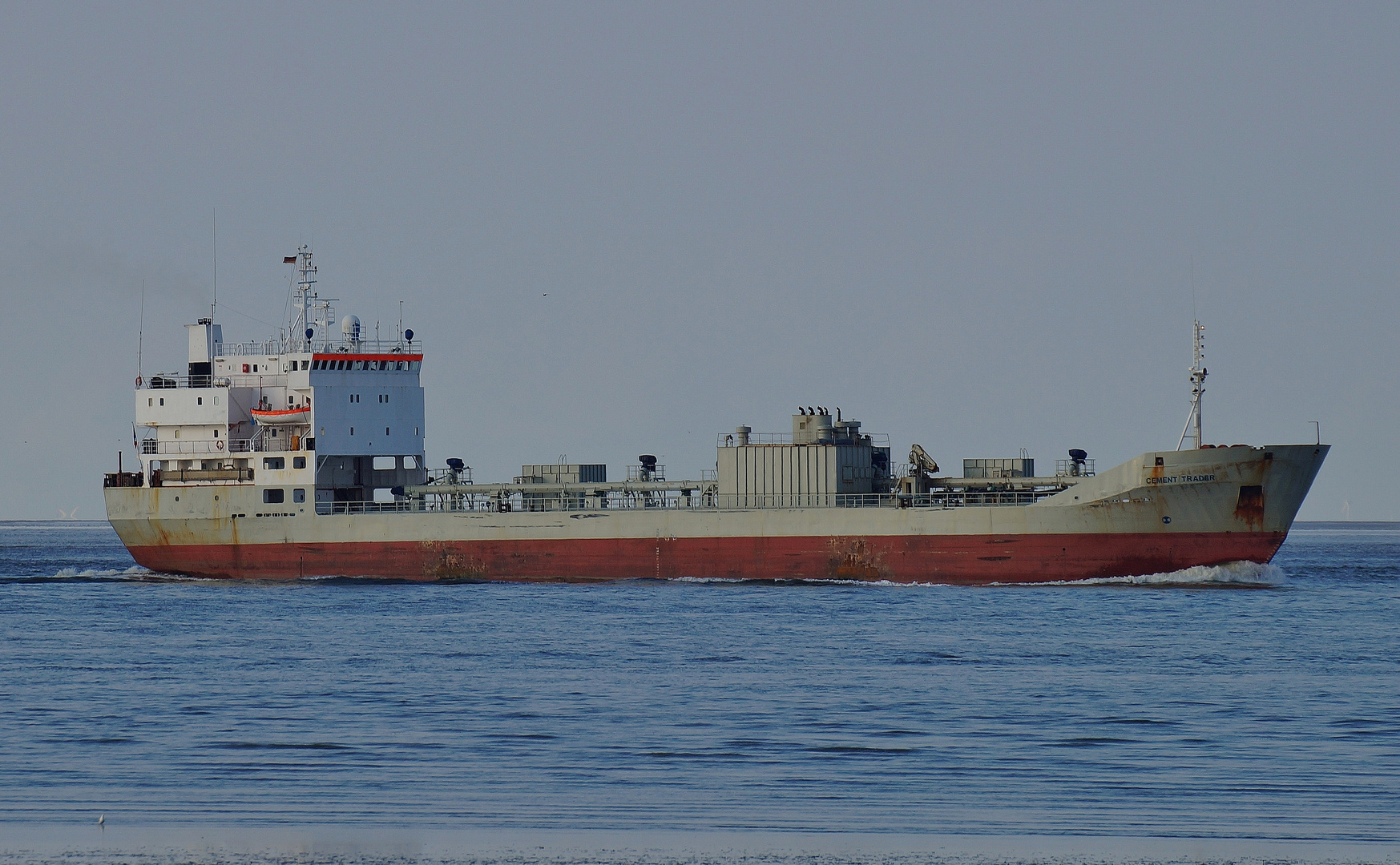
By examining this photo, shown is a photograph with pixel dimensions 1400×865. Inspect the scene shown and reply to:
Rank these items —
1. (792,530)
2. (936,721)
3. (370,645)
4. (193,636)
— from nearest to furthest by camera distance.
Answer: (936,721) → (370,645) → (193,636) → (792,530)

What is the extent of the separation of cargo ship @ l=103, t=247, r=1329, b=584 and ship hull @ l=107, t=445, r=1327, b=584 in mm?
47

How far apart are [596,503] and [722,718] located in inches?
912

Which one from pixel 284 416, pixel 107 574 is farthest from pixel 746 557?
pixel 107 574

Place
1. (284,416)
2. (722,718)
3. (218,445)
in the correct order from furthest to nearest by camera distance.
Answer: (218,445) → (284,416) → (722,718)

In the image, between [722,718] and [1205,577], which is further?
[1205,577]

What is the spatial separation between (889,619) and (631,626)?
5.31m

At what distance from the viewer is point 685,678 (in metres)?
22.3

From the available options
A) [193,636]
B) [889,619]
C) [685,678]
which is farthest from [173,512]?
[685,678]

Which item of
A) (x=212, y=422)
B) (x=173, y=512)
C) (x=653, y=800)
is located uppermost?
(x=212, y=422)

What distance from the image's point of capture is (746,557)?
129 ft

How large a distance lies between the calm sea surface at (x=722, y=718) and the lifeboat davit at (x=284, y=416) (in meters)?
10.0

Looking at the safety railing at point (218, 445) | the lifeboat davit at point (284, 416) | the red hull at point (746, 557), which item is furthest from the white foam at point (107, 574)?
the lifeboat davit at point (284, 416)

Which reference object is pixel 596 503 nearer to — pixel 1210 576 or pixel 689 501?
pixel 689 501

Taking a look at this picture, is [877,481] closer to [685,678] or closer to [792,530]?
[792,530]
